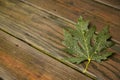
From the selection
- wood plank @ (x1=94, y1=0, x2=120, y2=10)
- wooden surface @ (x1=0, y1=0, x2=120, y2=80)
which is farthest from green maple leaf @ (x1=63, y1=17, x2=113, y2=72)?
wood plank @ (x1=94, y1=0, x2=120, y2=10)

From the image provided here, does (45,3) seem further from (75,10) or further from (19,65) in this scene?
(19,65)

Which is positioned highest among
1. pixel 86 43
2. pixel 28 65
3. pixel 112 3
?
pixel 112 3

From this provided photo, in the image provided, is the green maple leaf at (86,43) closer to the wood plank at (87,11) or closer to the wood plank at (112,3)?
the wood plank at (87,11)

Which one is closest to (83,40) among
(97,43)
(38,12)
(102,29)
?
(97,43)

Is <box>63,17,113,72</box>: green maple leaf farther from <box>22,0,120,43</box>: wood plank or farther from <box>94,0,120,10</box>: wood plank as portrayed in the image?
<box>94,0,120,10</box>: wood plank

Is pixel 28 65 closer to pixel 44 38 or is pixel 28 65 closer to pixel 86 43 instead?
pixel 44 38

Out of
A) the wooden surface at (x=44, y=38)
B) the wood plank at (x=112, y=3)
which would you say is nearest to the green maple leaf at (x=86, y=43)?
the wooden surface at (x=44, y=38)

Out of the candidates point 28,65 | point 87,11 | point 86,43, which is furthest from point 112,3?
point 28,65
